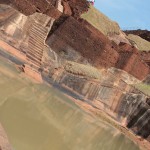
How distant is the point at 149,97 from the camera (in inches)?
906

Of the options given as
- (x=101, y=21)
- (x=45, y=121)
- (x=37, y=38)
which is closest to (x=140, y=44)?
(x=101, y=21)

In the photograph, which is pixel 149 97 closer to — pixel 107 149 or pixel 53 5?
pixel 53 5

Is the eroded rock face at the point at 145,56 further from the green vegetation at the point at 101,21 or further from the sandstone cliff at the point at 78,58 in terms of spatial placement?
the sandstone cliff at the point at 78,58

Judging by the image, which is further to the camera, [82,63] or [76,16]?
[76,16]

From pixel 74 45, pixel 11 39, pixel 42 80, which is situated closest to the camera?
pixel 42 80

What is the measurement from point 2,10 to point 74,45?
181 inches

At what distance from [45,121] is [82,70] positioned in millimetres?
9868

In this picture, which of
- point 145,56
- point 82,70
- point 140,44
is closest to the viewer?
point 82,70

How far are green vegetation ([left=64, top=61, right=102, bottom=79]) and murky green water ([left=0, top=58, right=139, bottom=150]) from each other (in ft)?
13.3

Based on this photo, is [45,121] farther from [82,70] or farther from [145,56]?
[145,56]

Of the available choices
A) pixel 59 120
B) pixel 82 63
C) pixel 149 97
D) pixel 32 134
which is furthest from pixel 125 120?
pixel 32 134

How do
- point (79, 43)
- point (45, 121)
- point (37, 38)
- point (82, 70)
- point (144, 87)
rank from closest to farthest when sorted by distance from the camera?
point (45, 121)
point (37, 38)
point (82, 70)
point (79, 43)
point (144, 87)

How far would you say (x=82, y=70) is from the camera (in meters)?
20.4

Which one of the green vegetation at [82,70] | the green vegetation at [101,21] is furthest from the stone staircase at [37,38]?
the green vegetation at [101,21]
